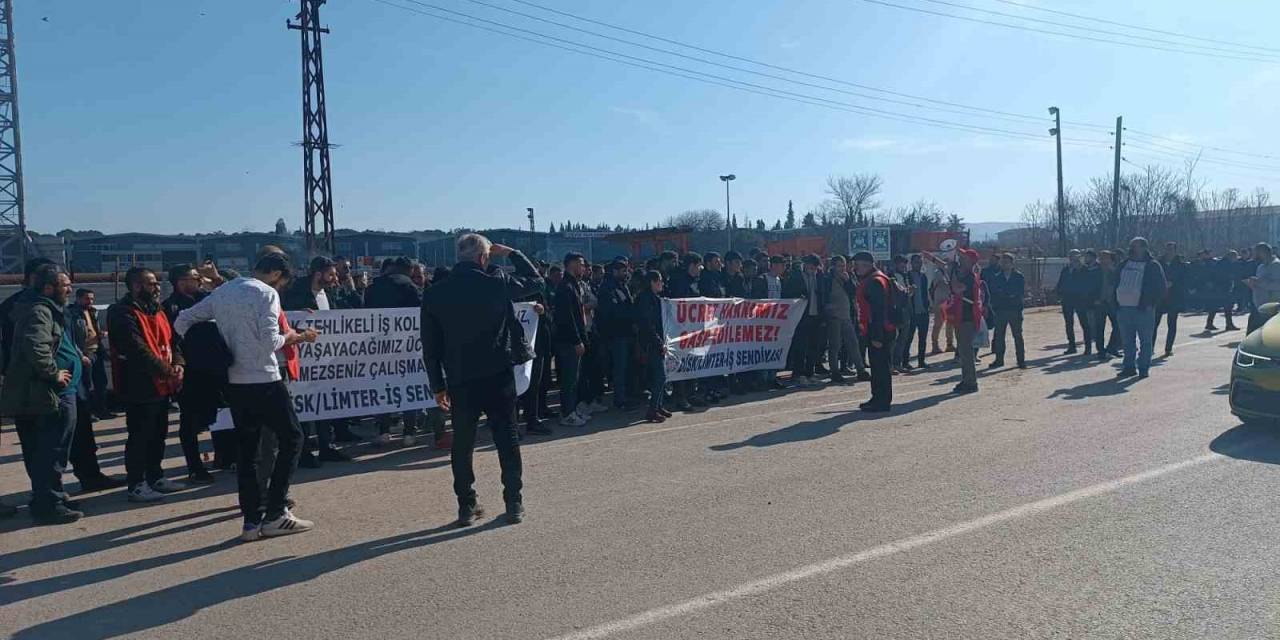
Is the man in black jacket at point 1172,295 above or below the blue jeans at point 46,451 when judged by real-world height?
above

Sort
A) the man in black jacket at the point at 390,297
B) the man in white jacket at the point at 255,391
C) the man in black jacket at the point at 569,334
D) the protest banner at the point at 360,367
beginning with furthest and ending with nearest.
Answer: the man in black jacket at the point at 569,334 → the man in black jacket at the point at 390,297 → the protest banner at the point at 360,367 → the man in white jacket at the point at 255,391

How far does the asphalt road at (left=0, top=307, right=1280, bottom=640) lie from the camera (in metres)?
4.48

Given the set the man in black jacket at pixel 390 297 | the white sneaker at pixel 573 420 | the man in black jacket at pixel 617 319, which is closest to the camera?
the man in black jacket at pixel 390 297

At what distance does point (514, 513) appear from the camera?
248 inches

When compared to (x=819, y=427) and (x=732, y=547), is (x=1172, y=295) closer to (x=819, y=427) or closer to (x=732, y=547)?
(x=819, y=427)

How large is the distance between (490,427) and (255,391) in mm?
1559

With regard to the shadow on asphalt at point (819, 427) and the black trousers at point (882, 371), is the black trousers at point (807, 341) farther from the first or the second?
the black trousers at point (882, 371)

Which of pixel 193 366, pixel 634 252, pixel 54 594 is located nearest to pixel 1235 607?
pixel 54 594

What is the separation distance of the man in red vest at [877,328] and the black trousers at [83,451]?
7.92 metres

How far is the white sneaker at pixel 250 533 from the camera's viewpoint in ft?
20.0

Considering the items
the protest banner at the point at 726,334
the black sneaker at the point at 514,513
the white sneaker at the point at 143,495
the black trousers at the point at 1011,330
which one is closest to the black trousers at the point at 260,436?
the black sneaker at the point at 514,513

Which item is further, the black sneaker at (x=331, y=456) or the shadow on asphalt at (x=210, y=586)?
the black sneaker at (x=331, y=456)

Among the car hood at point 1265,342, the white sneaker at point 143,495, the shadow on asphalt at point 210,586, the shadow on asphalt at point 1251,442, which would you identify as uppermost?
the car hood at point 1265,342

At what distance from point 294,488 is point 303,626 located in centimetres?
331
